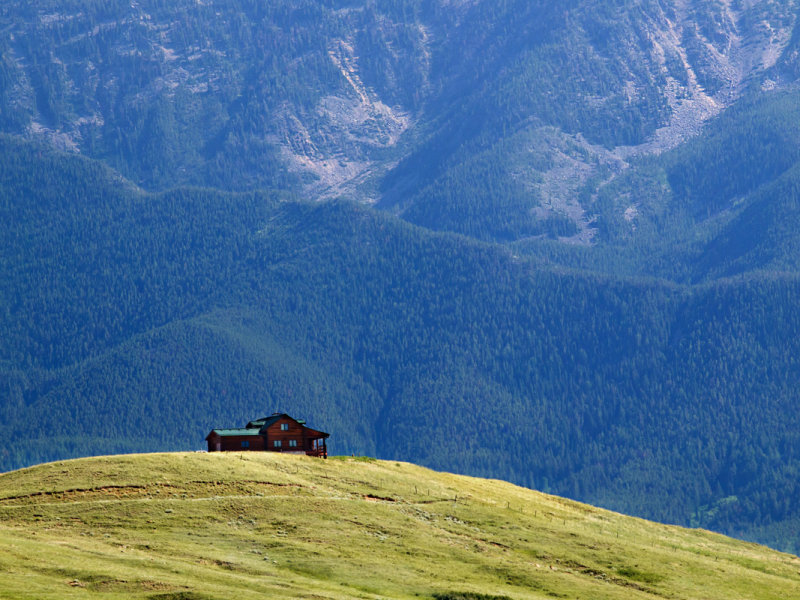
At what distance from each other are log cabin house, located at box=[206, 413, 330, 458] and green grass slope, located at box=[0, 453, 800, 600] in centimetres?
911

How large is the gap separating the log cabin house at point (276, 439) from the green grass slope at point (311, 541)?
911cm

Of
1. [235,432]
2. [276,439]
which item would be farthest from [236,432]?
[276,439]

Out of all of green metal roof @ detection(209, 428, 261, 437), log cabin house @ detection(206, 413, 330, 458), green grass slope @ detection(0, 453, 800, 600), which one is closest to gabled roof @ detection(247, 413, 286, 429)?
log cabin house @ detection(206, 413, 330, 458)

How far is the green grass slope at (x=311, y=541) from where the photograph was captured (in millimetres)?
116812

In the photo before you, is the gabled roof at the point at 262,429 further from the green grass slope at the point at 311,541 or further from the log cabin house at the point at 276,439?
the green grass slope at the point at 311,541

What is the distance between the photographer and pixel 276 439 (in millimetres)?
177500

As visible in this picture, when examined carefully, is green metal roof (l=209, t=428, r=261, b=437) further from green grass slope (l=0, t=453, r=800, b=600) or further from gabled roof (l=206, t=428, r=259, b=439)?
green grass slope (l=0, t=453, r=800, b=600)

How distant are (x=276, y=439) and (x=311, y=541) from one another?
148 feet

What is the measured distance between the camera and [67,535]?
126250 millimetres

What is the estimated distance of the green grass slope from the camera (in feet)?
383

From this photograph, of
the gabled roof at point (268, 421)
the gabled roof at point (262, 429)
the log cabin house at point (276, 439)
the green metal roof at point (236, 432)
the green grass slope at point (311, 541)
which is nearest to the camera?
the green grass slope at point (311, 541)

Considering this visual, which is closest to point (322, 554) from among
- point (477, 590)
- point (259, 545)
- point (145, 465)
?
point (259, 545)

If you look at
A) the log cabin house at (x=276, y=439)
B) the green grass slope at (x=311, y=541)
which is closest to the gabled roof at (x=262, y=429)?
the log cabin house at (x=276, y=439)

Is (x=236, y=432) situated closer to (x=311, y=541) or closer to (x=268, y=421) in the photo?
(x=268, y=421)
